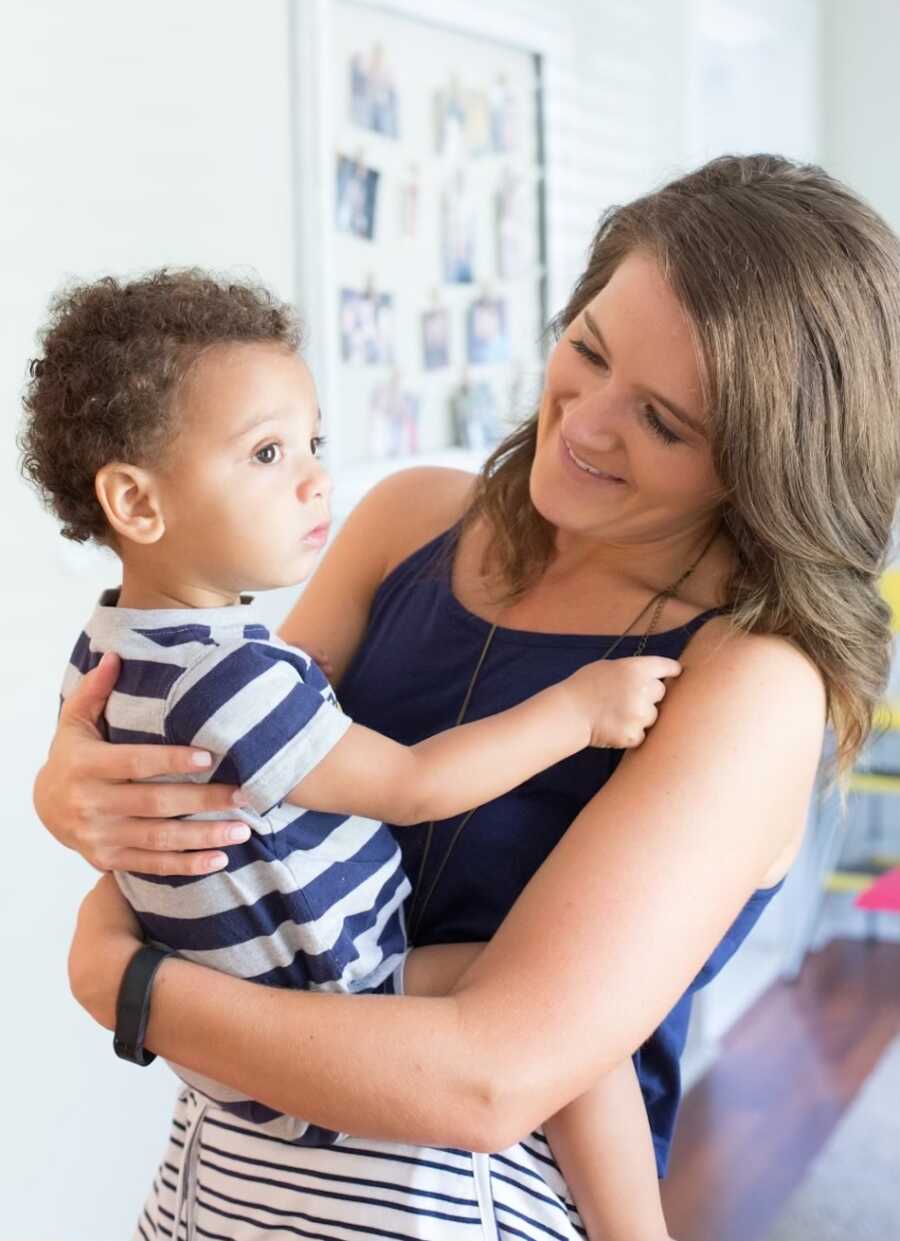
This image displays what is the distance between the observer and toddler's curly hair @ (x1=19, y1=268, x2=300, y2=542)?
44.9 inches

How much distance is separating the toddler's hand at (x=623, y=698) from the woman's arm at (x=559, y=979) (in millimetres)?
18

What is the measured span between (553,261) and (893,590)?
1625 mm

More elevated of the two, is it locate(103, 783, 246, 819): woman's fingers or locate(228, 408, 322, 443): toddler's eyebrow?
locate(228, 408, 322, 443): toddler's eyebrow

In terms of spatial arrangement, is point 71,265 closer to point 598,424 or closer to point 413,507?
point 413,507

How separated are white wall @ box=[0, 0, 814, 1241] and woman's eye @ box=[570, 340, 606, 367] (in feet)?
3.00

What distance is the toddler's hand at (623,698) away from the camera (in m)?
1.19

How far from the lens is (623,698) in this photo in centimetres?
119

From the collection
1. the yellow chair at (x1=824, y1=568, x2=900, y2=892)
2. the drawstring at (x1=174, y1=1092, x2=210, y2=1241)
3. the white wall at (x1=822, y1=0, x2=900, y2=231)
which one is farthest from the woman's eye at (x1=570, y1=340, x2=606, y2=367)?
the white wall at (x1=822, y1=0, x2=900, y2=231)

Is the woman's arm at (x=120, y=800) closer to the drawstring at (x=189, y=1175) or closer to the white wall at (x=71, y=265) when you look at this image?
the drawstring at (x=189, y=1175)

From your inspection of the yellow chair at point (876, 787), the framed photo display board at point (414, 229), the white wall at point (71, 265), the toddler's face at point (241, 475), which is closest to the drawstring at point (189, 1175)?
the toddler's face at point (241, 475)

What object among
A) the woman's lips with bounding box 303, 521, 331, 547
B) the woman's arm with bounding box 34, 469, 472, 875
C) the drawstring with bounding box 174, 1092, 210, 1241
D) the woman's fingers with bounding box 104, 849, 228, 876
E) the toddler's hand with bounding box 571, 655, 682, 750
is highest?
the woman's lips with bounding box 303, 521, 331, 547

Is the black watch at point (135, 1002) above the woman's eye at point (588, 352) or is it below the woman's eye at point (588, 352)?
below

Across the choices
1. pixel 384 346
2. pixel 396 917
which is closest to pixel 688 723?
pixel 396 917

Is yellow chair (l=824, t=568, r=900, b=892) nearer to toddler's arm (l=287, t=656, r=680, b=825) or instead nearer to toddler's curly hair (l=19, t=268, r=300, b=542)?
toddler's arm (l=287, t=656, r=680, b=825)
